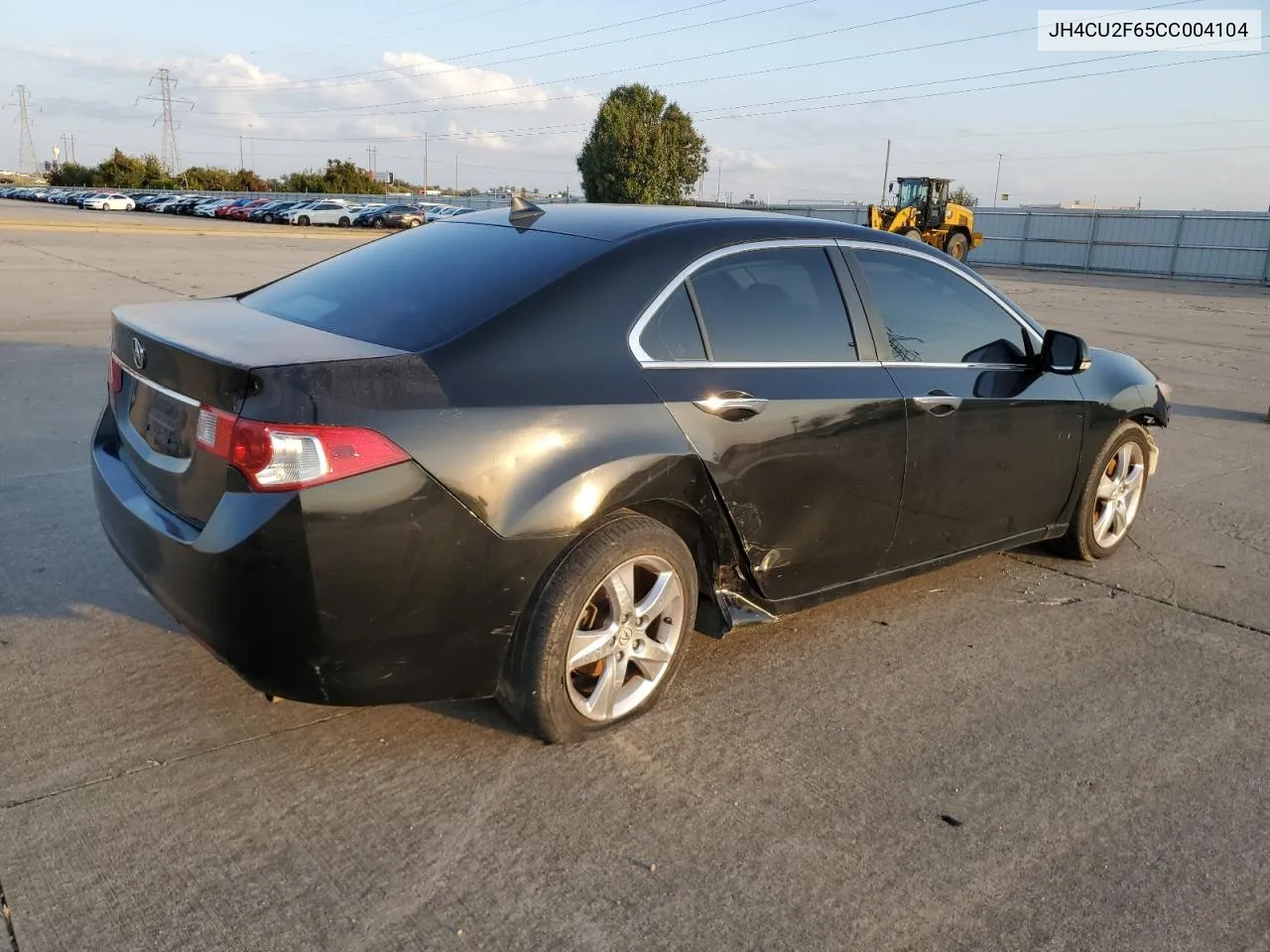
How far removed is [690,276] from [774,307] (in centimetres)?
40

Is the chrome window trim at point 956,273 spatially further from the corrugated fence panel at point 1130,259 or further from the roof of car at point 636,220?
the corrugated fence panel at point 1130,259

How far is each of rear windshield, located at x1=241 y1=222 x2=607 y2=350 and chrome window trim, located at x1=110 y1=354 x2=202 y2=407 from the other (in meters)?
0.50

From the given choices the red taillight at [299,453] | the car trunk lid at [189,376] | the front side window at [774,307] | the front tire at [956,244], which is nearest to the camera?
the red taillight at [299,453]

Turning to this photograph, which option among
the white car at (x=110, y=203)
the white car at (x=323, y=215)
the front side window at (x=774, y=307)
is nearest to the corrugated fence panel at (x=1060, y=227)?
the white car at (x=323, y=215)

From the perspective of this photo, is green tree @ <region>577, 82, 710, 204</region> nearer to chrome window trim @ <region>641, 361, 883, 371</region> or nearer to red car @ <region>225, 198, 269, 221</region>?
red car @ <region>225, 198, 269, 221</region>

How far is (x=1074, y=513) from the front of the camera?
498 centimetres

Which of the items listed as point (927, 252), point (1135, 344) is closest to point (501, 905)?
point (927, 252)

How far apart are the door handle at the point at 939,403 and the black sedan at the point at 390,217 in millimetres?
49169

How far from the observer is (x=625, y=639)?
325cm

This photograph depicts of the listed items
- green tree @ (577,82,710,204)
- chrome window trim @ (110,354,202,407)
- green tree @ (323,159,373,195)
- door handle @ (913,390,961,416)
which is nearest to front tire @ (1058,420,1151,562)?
door handle @ (913,390,961,416)

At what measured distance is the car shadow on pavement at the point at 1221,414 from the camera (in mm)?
9195

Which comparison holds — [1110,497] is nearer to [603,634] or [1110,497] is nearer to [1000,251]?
[603,634]

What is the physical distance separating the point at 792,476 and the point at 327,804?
179 centimetres

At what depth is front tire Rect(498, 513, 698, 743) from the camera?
302 cm
